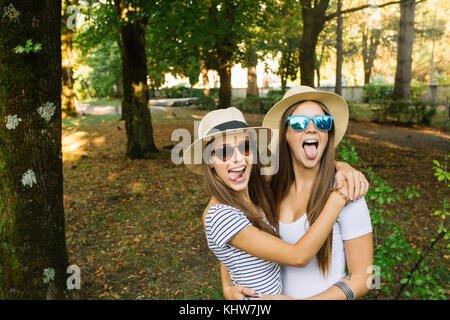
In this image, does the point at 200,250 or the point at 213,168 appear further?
the point at 200,250

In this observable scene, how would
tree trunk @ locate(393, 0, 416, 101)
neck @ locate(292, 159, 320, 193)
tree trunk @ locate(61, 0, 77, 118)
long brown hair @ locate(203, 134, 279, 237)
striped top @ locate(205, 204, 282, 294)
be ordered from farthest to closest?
tree trunk @ locate(61, 0, 77, 118), tree trunk @ locate(393, 0, 416, 101), neck @ locate(292, 159, 320, 193), long brown hair @ locate(203, 134, 279, 237), striped top @ locate(205, 204, 282, 294)

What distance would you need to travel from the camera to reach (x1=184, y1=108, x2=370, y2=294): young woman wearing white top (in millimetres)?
1803

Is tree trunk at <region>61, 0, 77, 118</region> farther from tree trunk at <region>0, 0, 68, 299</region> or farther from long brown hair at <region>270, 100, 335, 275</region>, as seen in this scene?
long brown hair at <region>270, 100, 335, 275</region>

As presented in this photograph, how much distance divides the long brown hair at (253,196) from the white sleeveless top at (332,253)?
0.13 metres

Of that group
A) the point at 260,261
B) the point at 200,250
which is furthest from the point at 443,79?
the point at 200,250

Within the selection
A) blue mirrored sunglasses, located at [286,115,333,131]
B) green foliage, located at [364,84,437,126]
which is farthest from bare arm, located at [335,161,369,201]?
green foliage, located at [364,84,437,126]

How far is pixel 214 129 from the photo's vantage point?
2.10m

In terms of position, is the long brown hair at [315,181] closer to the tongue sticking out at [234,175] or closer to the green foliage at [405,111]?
the tongue sticking out at [234,175]

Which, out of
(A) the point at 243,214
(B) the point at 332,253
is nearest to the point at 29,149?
(A) the point at 243,214

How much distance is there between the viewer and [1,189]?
11.6 feet

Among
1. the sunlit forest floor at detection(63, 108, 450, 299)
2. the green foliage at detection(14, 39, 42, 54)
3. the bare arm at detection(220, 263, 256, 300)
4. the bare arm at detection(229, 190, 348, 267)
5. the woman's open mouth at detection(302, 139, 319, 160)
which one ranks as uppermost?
the green foliage at detection(14, 39, 42, 54)

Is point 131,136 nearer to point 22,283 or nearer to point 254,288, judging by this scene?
point 22,283

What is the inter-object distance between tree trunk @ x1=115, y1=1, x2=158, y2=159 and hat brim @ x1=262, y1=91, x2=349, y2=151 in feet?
29.2

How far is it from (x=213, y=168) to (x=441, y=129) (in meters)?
18.3
